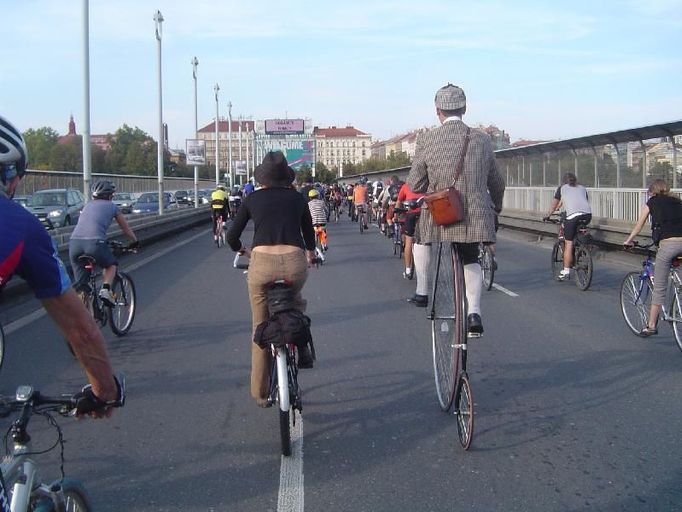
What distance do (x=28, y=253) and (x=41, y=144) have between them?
400 feet

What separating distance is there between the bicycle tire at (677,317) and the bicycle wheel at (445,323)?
3.23 m

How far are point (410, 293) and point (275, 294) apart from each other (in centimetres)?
742

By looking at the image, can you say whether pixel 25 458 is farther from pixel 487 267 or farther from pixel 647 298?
pixel 487 267

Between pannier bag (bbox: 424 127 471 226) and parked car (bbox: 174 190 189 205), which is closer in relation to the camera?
pannier bag (bbox: 424 127 471 226)

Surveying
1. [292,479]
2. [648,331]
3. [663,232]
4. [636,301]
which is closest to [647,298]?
[636,301]

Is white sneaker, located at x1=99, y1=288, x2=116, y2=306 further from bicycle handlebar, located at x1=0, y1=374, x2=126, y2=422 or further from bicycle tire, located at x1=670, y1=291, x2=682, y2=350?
bicycle handlebar, located at x1=0, y1=374, x2=126, y2=422

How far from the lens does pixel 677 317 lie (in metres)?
8.03

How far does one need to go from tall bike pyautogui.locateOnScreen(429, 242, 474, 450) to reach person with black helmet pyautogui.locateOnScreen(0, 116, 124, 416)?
2.89m

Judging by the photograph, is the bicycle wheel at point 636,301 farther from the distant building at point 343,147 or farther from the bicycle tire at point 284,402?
the distant building at point 343,147

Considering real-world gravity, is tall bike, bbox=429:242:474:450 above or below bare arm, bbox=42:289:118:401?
below

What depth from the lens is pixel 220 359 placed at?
7988mm

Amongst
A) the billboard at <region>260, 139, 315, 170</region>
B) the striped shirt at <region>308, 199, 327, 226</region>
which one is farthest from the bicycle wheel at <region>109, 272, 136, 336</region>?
the billboard at <region>260, 139, 315, 170</region>

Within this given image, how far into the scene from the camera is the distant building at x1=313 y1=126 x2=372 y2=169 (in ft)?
607

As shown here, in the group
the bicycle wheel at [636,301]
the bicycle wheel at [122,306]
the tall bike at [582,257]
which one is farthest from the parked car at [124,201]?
the bicycle wheel at [636,301]
